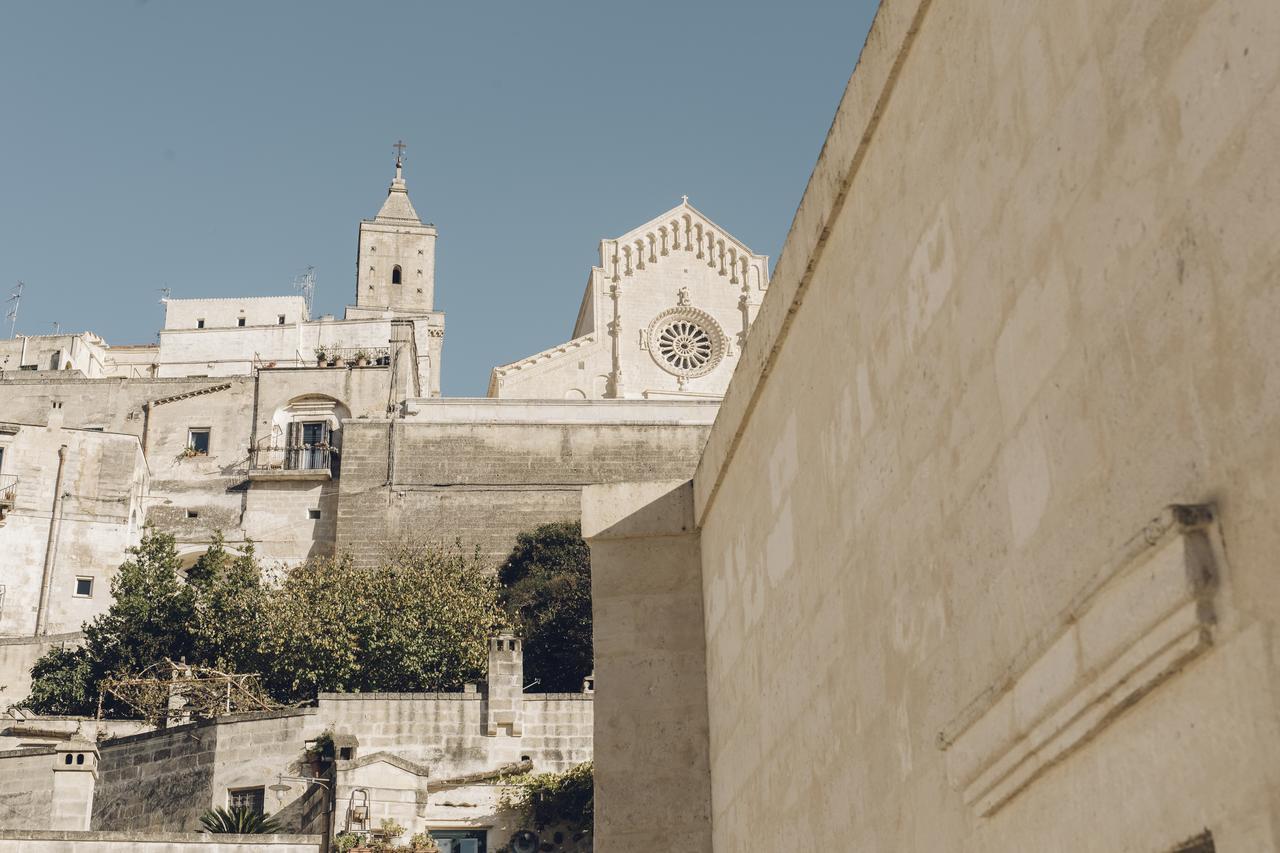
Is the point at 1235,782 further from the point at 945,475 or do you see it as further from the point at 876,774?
the point at 876,774

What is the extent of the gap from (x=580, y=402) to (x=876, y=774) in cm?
3959

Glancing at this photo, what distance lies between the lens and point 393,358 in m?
44.9

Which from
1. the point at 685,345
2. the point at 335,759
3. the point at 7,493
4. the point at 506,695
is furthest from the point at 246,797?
the point at 685,345

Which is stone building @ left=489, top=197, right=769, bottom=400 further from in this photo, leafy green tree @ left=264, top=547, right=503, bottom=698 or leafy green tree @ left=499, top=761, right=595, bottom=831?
leafy green tree @ left=499, top=761, right=595, bottom=831

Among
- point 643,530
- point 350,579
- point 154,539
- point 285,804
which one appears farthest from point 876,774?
point 154,539

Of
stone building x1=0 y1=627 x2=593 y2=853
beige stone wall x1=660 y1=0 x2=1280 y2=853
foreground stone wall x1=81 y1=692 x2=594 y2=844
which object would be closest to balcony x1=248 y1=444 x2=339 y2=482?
stone building x1=0 y1=627 x2=593 y2=853

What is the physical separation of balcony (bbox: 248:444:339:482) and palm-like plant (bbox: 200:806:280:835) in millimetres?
19702

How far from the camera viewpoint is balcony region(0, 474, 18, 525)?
37750mm

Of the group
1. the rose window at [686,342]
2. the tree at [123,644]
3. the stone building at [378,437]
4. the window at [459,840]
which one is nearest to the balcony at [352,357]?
the stone building at [378,437]

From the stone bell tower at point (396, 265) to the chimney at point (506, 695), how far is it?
4746cm

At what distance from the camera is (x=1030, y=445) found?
287 cm

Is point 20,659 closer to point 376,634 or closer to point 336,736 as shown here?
point 376,634

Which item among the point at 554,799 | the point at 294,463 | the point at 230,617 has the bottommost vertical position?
the point at 554,799

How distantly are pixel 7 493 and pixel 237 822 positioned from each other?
2076 centimetres
